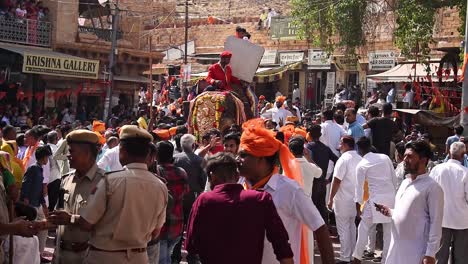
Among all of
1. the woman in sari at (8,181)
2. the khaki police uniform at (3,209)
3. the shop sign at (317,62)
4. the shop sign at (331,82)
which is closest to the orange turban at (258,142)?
the khaki police uniform at (3,209)

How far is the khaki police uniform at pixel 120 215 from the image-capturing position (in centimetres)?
542

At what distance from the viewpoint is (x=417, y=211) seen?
6.93 metres

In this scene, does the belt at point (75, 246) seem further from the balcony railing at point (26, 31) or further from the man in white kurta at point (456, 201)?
the balcony railing at point (26, 31)

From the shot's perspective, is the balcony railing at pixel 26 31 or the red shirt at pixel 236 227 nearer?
the red shirt at pixel 236 227

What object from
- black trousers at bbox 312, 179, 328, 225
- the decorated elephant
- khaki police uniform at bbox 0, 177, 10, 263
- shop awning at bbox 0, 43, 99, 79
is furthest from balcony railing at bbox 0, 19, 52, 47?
khaki police uniform at bbox 0, 177, 10, 263

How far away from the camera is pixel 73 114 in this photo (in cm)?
2858

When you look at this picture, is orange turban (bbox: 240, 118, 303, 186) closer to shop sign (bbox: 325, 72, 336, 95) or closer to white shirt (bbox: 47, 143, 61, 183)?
white shirt (bbox: 47, 143, 61, 183)

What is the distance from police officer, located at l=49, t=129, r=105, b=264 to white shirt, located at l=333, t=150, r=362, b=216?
18.0 ft

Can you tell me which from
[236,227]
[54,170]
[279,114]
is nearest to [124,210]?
[236,227]

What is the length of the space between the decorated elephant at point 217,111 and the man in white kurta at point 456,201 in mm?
4927

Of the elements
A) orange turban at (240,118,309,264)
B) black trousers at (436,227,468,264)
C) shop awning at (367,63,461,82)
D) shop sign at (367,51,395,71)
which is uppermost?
shop sign at (367,51,395,71)

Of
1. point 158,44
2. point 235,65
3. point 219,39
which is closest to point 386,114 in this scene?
point 235,65

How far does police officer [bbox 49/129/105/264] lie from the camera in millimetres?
5594

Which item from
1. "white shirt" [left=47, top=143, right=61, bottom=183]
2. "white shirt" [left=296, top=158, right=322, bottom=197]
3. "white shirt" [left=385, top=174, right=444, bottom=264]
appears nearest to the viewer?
"white shirt" [left=385, top=174, right=444, bottom=264]
